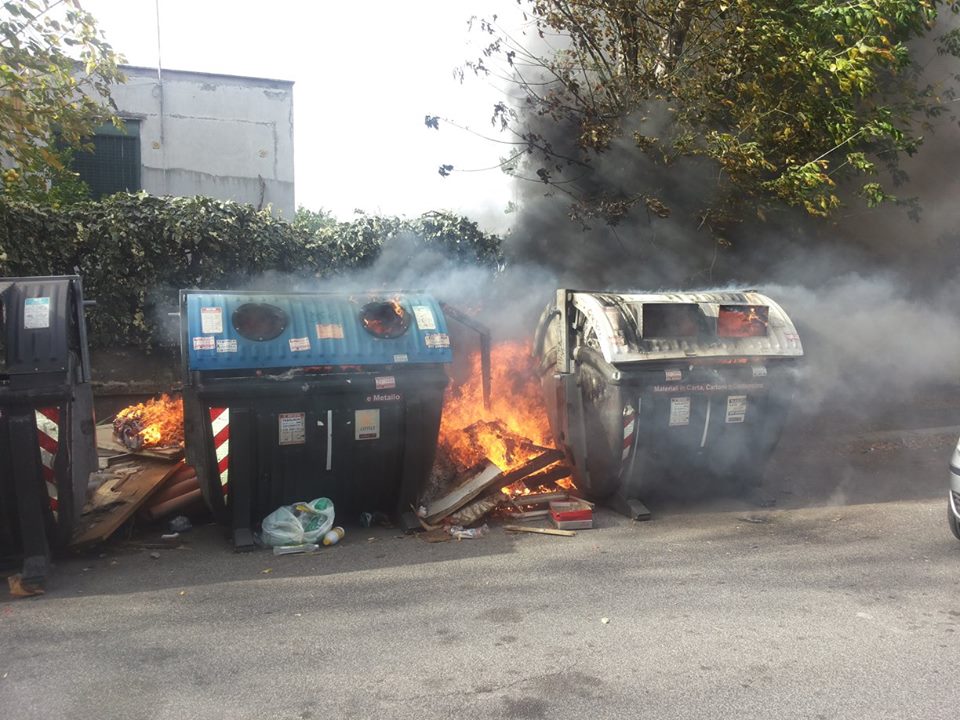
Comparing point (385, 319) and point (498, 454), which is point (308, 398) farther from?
point (498, 454)

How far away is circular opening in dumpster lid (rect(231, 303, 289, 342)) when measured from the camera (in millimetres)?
5539

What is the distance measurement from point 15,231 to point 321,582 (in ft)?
16.9

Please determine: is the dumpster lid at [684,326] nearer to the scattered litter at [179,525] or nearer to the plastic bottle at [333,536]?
the plastic bottle at [333,536]

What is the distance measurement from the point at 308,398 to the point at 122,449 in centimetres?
222

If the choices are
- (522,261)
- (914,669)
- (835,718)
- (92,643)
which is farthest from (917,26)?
(92,643)

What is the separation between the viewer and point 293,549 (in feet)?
17.8

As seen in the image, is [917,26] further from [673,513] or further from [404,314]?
[404,314]

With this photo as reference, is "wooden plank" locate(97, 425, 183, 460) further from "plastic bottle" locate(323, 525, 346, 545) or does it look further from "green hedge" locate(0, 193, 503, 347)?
"plastic bottle" locate(323, 525, 346, 545)

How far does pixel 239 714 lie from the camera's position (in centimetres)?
321

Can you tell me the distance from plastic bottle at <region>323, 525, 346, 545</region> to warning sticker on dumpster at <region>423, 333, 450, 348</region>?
58.7 inches

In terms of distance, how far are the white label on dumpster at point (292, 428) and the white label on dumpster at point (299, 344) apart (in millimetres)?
451

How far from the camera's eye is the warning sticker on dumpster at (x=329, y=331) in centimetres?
564

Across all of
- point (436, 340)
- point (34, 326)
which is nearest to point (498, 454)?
point (436, 340)

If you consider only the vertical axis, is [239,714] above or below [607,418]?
below
